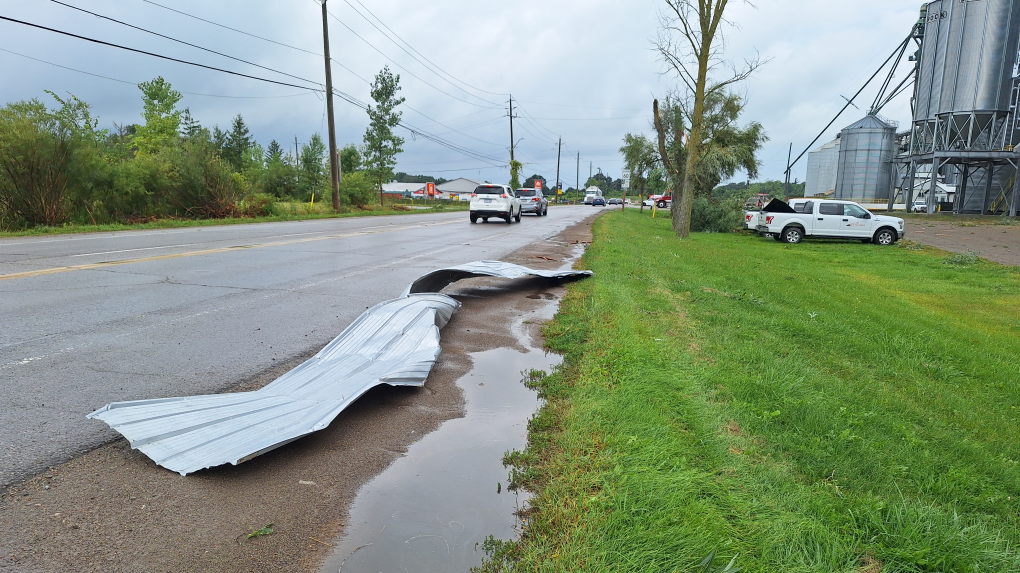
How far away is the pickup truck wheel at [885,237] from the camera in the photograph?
21406mm

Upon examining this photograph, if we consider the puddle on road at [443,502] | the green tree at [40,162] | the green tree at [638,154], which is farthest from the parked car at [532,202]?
the puddle on road at [443,502]

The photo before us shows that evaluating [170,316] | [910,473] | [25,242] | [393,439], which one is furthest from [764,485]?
[25,242]

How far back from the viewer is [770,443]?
3.55 metres

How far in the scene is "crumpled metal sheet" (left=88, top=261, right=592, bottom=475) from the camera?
10.1 ft

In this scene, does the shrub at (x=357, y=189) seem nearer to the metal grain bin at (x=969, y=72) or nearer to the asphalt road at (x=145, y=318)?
the asphalt road at (x=145, y=318)

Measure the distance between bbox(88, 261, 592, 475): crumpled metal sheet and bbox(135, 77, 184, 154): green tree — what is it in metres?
47.9

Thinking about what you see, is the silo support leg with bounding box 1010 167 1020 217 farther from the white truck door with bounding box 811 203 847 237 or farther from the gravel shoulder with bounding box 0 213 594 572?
the gravel shoulder with bounding box 0 213 594 572

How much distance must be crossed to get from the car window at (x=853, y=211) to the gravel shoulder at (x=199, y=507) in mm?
23290

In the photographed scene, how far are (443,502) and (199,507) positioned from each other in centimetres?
115

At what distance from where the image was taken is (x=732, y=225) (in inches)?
1119

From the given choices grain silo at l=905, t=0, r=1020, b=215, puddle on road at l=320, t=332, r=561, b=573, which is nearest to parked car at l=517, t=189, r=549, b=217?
grain silo at l=905, t=0, r=1020, b=215

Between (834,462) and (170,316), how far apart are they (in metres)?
6.24

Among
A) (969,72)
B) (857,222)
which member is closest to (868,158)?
(969,72)

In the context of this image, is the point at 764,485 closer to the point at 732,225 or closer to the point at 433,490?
the point at 433,490
